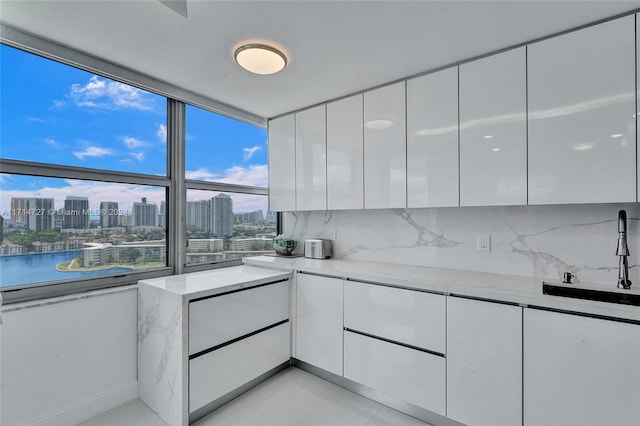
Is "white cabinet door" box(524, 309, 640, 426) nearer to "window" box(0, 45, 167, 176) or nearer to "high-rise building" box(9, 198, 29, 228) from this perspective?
"window" box(0, 45, 167, 176)

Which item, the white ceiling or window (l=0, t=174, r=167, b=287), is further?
window (l=0, t=174, r=167, b=287)

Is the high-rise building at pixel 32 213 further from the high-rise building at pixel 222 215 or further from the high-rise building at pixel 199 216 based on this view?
the high-rise building at pixel 222 215

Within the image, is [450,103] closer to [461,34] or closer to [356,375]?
[461,34]

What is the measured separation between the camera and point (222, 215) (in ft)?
9.71

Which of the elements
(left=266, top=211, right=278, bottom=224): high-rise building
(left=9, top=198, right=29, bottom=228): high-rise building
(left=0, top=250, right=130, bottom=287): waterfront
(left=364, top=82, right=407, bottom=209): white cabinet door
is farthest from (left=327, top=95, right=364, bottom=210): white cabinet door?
(left=9, top=198, right=29, bottom=228): high-rise building

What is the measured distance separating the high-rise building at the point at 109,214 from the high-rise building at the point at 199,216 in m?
0.57

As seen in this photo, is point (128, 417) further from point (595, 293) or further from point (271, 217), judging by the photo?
point (595, 293)

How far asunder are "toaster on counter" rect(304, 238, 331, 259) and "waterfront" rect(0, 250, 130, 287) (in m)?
1.78

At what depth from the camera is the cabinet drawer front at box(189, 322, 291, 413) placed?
6.13 feet

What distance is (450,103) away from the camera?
2.01 m

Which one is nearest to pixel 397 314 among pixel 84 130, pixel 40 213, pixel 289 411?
pixel 289 411

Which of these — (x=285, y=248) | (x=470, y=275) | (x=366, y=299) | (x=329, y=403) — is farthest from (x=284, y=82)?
Answer: (x=329, y=403)

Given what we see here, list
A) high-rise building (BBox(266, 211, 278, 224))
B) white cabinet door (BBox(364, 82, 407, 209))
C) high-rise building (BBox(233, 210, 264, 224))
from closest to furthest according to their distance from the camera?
white cabinet door (BBox(364, 82, 407, 209))
high-rise building (BBox(233, 210, 264, 224))
high-rise building (BBox(266, 211, 278, 224))

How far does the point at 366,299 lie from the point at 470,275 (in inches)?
29.5
